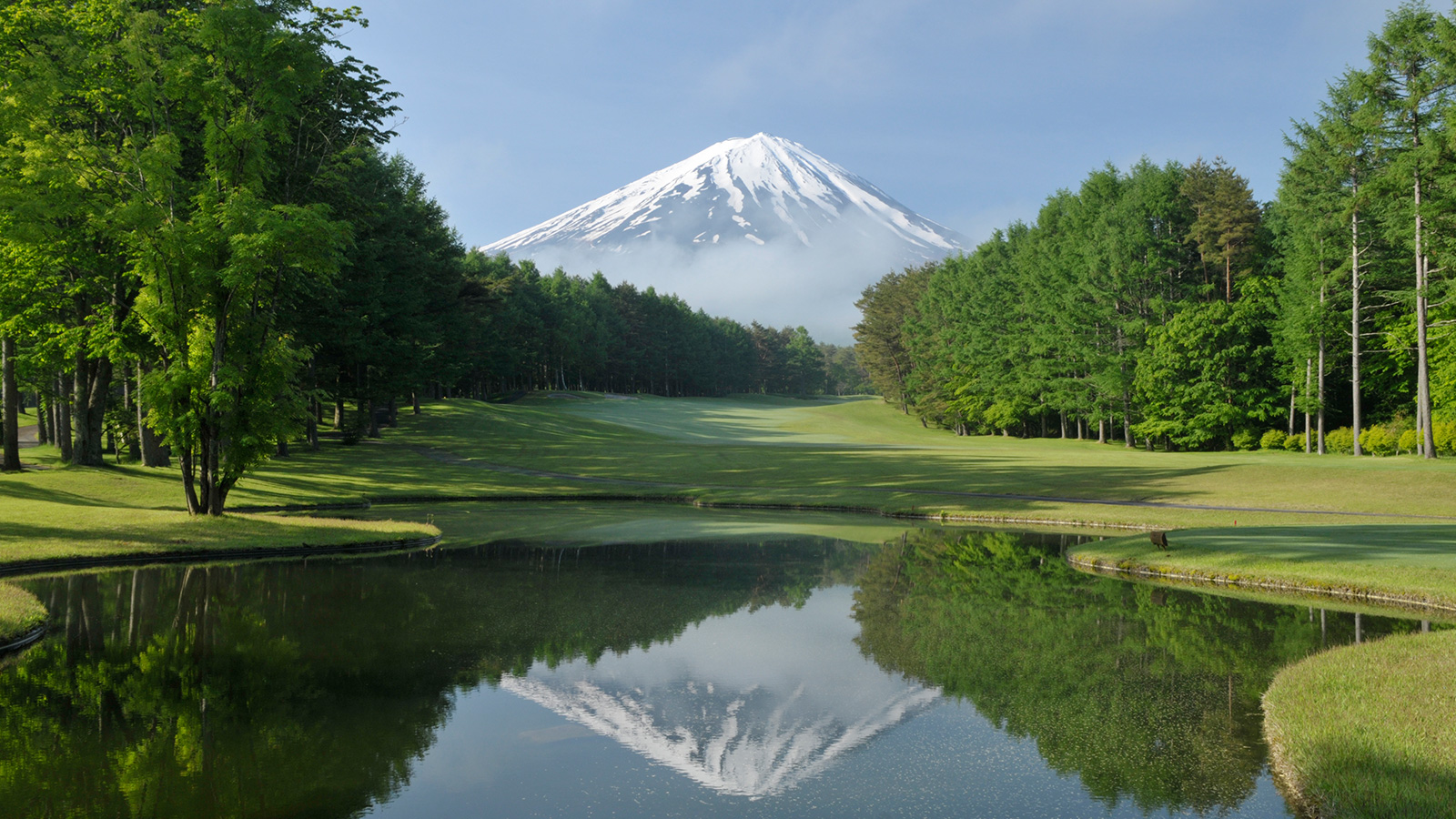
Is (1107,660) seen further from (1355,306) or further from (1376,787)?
(1355,306)

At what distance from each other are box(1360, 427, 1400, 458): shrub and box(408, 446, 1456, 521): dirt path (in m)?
17.6

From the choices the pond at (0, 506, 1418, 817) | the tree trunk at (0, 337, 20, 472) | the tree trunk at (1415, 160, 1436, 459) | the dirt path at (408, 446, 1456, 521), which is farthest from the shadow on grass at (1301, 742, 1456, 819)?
the tree trunk at (1415, 160, 1436, 459)

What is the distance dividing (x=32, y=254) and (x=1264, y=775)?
33.5 metres

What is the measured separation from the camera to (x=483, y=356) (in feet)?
255

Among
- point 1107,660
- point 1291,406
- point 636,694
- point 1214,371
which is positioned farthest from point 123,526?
point 1291,406

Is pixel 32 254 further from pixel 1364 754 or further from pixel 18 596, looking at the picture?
pixel 1364 754

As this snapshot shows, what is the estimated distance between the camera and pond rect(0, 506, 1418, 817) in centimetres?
721

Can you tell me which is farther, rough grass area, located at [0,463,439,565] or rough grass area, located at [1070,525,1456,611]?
rough grass area, located at [0,463,439,565]

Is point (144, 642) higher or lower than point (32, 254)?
lower

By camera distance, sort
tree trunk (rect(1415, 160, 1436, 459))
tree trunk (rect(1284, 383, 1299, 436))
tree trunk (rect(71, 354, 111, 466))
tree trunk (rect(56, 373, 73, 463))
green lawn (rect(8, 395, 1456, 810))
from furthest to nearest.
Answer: tree trunk (rect(1284, 383, 1299, 436)) → tree trunk (rect(1415, 160, 1436, 459)) → tree trunk (rect(56, 373, 73, 463)) → tree trunk (rect(71, 354, 111, 466)) → green lawn (rect(8, 395, 1456, 810))

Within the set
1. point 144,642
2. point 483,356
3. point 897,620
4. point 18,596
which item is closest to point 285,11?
point 18,596

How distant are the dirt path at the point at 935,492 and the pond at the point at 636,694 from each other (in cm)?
1390

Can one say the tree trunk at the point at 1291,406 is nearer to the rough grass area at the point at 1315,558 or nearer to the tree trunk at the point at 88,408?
the rough grass area at the point at 1315,558

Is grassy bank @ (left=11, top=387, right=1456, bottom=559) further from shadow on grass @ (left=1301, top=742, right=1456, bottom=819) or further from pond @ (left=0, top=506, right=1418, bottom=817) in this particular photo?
shadow on grass @ (left=1301, top=742, right=1456, bottom=819)
